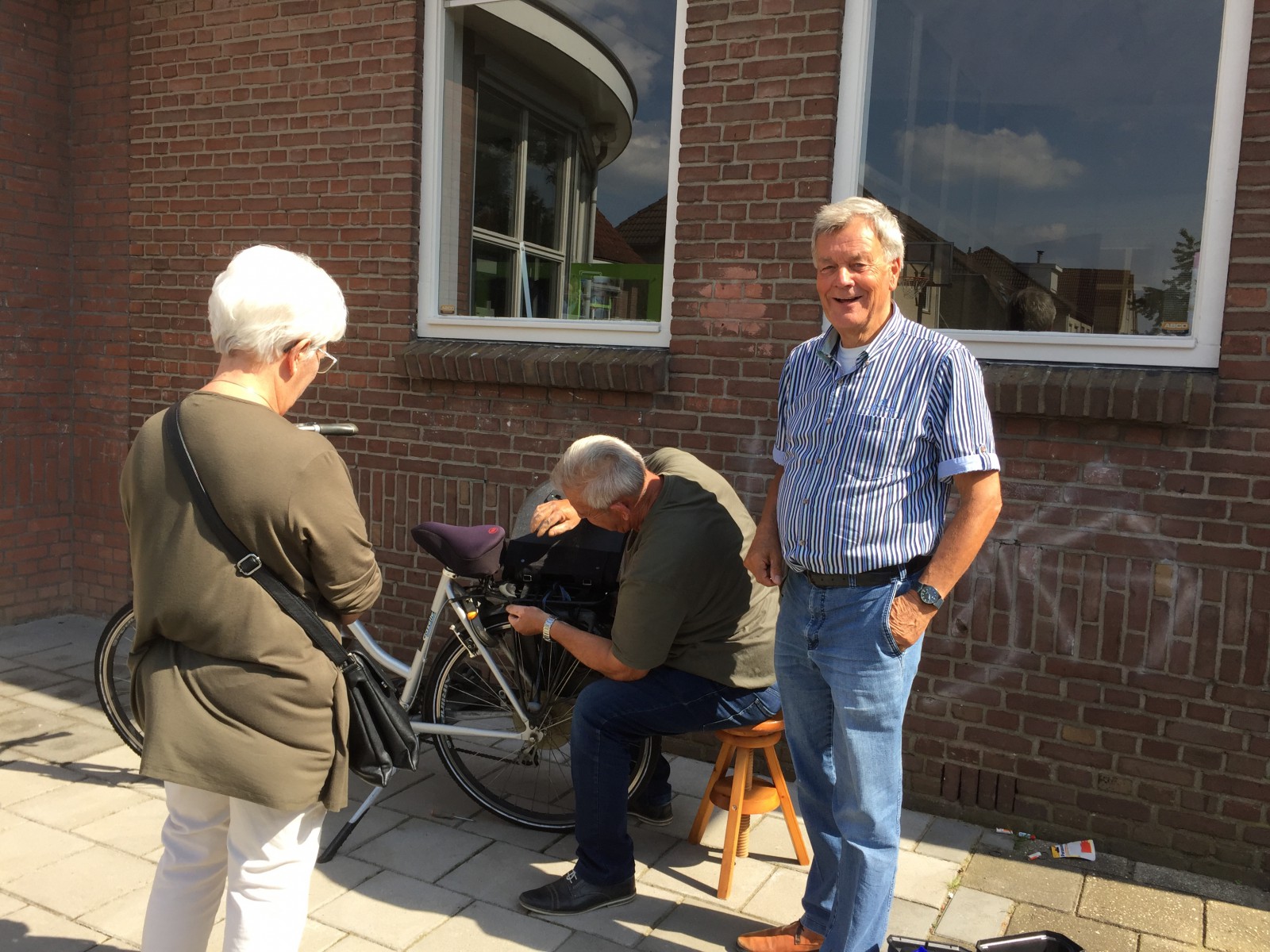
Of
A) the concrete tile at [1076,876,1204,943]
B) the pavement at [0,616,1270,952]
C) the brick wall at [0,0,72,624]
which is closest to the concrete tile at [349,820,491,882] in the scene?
the pavement at [0,616,1270,952]

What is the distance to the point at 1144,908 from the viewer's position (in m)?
3.36

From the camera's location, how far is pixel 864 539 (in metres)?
2.61

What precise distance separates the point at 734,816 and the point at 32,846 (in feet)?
7.72

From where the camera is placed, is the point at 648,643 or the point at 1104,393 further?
the point at 1104,393

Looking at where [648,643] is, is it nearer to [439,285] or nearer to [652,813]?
[652,813]

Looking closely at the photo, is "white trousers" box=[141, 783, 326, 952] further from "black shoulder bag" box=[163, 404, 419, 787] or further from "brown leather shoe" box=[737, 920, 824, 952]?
"brown leather shoe" box=[737, 920, 824, 952]

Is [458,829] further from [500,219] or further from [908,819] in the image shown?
[500,219]

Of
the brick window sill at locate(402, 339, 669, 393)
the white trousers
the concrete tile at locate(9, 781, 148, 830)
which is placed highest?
the brick window sill at locate(402, 339, 669, 393)

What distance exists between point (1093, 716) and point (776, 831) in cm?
119

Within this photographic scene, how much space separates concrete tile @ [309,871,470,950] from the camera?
10.2ft

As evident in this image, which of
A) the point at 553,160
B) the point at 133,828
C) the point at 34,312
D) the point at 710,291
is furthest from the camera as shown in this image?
the point at 34,312

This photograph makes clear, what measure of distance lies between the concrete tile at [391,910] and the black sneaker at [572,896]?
9.5 inches

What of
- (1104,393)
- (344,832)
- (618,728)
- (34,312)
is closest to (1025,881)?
(618,728)

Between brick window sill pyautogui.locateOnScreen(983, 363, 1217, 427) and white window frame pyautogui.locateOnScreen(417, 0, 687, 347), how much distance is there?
155 centimetres
